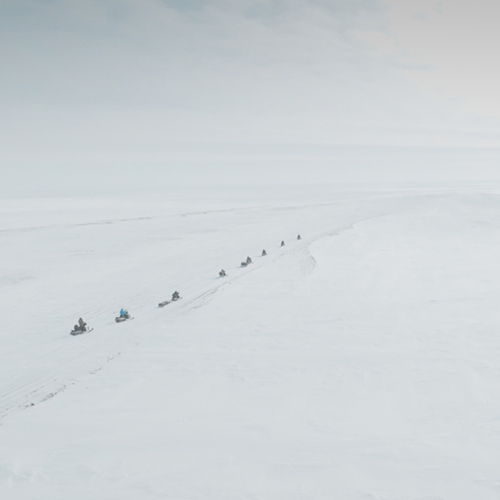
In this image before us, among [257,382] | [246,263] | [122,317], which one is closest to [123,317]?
[122,317]

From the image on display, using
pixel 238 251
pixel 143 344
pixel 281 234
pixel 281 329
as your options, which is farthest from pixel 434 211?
pixel 143 344

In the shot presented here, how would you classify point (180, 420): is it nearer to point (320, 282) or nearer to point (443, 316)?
point (443, 316)

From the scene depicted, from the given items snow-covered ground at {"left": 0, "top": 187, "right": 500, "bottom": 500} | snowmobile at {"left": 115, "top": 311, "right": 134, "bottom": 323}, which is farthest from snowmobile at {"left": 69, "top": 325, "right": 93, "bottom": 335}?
snowmobile at {"left": 115, "top": 311, "right": 134, "bottom": 323}

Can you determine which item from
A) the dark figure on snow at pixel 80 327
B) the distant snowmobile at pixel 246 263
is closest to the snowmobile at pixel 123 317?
the dark figure on snow at pixel 80 327

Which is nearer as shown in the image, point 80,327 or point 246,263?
point 80,327

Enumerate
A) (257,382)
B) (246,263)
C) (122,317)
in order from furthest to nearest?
(246,263), (122,317), (257,382)

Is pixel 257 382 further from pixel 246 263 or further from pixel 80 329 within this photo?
pixel 246 263

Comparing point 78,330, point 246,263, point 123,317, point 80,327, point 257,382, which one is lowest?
point 257,382

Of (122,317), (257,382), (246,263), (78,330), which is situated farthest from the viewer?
(246,263)

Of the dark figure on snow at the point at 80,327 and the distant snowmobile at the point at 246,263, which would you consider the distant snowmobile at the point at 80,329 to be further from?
the distant snowmobile at the point at 246,263
